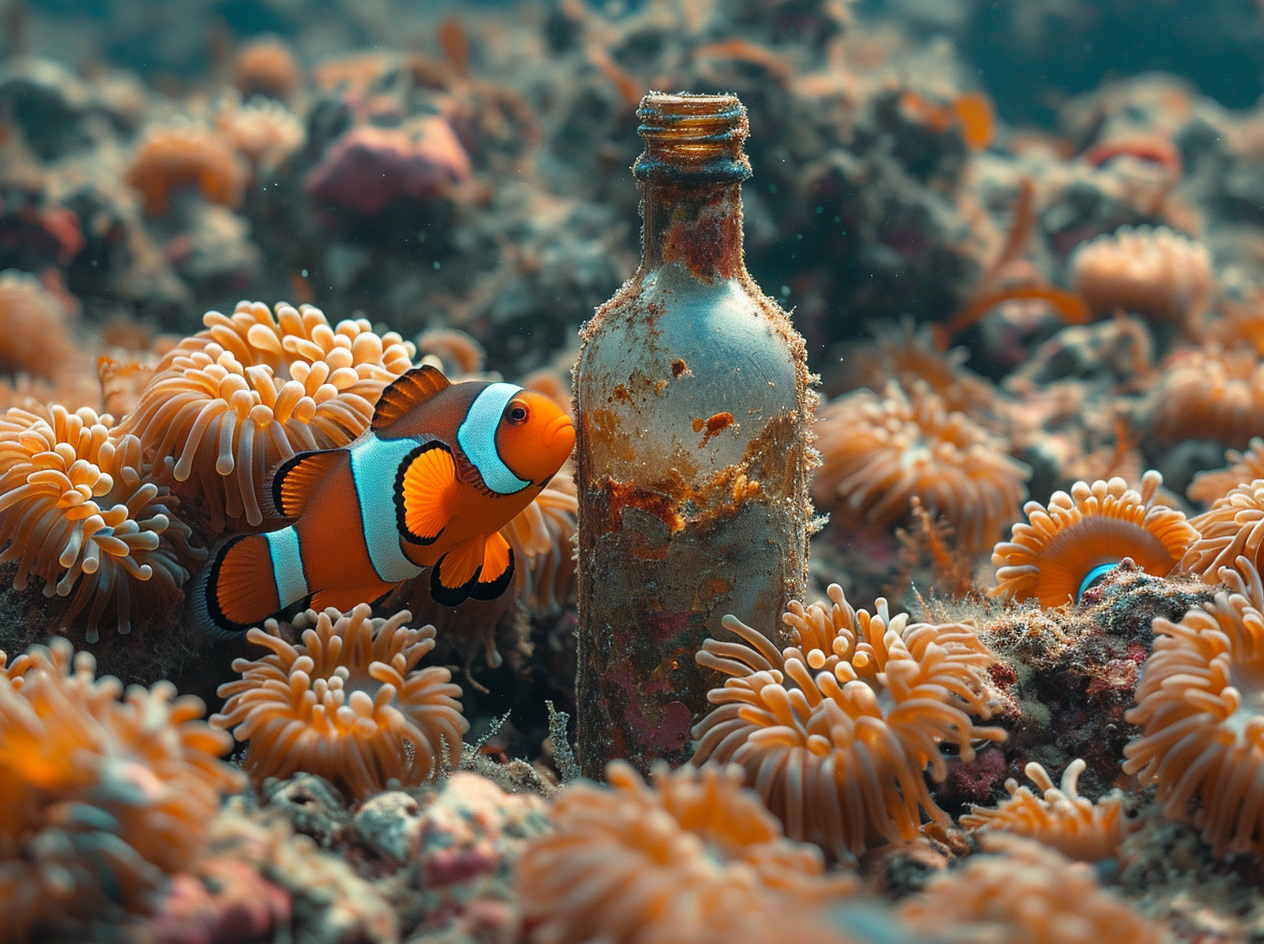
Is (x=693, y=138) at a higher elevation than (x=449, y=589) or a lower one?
higher

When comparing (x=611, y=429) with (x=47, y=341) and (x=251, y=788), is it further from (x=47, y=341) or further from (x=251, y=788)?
(x=47, y=341)

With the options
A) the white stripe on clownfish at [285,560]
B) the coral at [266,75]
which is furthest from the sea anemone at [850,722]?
the coral at [266,75]

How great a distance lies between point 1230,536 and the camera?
6.31ft

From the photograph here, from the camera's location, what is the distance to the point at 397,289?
16.2 ft

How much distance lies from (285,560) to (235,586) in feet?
0.34

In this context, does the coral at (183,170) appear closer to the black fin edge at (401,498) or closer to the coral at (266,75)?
A: the coral at (266,75)

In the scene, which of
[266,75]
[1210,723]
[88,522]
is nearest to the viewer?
[1210,723]

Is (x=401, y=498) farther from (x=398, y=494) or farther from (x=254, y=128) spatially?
(x=254, y=128)

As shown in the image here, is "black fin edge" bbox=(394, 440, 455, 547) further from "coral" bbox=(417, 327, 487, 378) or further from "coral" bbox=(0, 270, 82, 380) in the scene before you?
"coral" bbox=(0, 270, 82, 380)

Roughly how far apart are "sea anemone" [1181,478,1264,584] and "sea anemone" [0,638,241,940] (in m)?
1.79

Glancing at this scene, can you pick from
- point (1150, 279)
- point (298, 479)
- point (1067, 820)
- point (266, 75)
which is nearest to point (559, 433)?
point (298, 479)

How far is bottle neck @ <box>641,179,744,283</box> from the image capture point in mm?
1734

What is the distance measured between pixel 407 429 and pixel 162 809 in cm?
92

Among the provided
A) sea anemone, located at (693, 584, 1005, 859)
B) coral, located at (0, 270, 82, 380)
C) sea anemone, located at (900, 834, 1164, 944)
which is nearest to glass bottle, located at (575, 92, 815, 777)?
sea anemone, located at (693, 584, 1005, 859)
